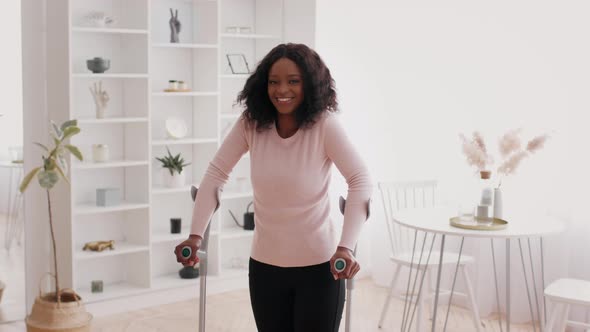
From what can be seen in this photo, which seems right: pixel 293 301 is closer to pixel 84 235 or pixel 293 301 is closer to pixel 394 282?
pixel 394 282

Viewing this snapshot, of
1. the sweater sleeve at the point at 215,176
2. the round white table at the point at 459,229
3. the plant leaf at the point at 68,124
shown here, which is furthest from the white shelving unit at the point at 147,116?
the sweater sleeve at the point at 215,176

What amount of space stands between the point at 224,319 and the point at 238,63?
5.71 ft

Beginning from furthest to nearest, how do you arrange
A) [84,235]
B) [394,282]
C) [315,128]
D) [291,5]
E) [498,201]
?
[291,5] < [84,235] < [394,282] < [498,201] < [315,128]

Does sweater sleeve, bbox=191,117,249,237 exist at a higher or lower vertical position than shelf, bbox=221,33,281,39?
lower

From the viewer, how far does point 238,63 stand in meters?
5.38

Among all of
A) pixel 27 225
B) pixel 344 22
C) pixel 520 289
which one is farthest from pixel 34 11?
pixel 520 289

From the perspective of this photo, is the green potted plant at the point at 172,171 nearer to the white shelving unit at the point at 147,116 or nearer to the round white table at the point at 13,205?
the white shelving unit at the point at 147,116

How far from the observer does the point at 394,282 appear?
4.39m

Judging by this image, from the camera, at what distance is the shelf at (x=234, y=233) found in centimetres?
527

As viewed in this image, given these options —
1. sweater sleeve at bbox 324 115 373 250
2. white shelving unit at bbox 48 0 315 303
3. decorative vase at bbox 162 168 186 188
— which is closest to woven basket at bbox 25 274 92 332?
white shelving unit at bbox 48 0 315 303

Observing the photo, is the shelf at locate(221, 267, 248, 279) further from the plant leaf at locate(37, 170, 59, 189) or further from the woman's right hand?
the woman's right hand

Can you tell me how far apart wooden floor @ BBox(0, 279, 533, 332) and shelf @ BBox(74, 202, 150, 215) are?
0.62m

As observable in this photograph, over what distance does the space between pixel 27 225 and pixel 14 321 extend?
0.55 m

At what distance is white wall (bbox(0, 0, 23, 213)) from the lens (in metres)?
4.43
